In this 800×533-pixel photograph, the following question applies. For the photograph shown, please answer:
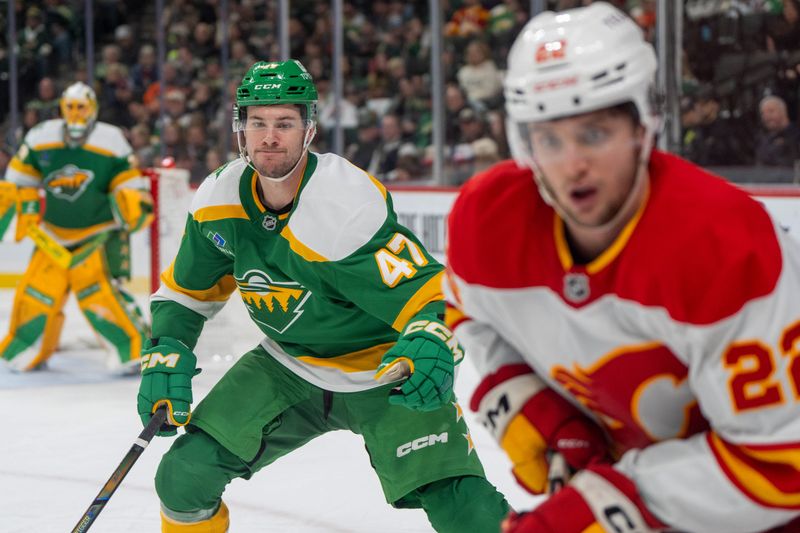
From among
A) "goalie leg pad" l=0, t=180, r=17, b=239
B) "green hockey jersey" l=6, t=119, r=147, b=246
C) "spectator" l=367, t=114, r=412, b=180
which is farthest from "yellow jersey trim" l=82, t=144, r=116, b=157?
"spectator" l=367, t=114, r=412, b=180

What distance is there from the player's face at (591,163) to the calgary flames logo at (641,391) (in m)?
0.14

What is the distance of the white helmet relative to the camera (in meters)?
1.12

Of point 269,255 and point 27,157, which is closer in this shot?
point 269,255

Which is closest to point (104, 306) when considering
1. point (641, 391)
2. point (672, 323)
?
point (641, 391)

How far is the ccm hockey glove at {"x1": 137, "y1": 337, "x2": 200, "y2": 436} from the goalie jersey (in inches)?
35.7

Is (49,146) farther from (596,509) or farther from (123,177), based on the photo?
(596,509)

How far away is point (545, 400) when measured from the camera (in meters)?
1.32

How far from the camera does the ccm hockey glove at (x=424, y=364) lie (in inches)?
71.0

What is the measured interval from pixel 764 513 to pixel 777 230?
251 mm

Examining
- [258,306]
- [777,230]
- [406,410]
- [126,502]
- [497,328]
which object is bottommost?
[126,502]

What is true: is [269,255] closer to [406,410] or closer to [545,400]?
[406,410]

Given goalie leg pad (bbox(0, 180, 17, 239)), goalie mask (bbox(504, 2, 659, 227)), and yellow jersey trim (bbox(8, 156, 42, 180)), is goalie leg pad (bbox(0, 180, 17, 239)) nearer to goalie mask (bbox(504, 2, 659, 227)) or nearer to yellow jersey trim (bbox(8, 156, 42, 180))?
yellow jersey trim (bbox(8, 156, 42, 180))

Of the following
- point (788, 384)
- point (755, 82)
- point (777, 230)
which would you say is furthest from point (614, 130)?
point (755, 82)

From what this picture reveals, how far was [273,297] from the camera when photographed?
2.12m
